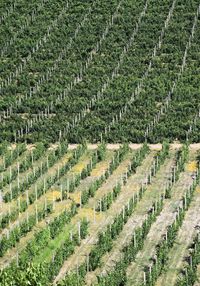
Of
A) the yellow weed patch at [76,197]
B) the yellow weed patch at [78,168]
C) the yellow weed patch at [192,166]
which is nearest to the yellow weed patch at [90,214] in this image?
the yellow weed patch at [76,197]

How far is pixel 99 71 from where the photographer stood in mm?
69750

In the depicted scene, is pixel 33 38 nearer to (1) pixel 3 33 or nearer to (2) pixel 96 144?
(1) pixel 3 33

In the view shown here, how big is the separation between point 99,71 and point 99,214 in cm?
2940

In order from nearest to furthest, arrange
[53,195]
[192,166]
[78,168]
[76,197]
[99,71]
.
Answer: [76,197] < [53,195] < [78,168] < [192,166] < [99,71]

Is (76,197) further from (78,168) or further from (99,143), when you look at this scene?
(99,143)

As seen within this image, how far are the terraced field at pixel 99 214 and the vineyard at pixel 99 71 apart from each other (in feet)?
11.9

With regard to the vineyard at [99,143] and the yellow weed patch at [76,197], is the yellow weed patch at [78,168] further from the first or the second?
the yellow weed patch at [76,197]

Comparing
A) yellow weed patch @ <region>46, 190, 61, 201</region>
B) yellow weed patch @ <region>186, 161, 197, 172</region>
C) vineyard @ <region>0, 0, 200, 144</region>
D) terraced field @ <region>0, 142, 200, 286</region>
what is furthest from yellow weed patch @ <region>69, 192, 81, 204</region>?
vineyard @ <region>0, 0, 200, 144</region>

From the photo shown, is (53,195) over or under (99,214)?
over

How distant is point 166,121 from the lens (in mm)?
58531

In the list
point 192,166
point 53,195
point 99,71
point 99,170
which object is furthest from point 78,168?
point 99,71

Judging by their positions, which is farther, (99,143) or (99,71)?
(99,71)

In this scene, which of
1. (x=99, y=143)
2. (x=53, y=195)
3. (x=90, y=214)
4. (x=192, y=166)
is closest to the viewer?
(x=90, y=214)

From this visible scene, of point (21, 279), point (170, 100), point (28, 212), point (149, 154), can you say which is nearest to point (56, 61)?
point (170, 100)
